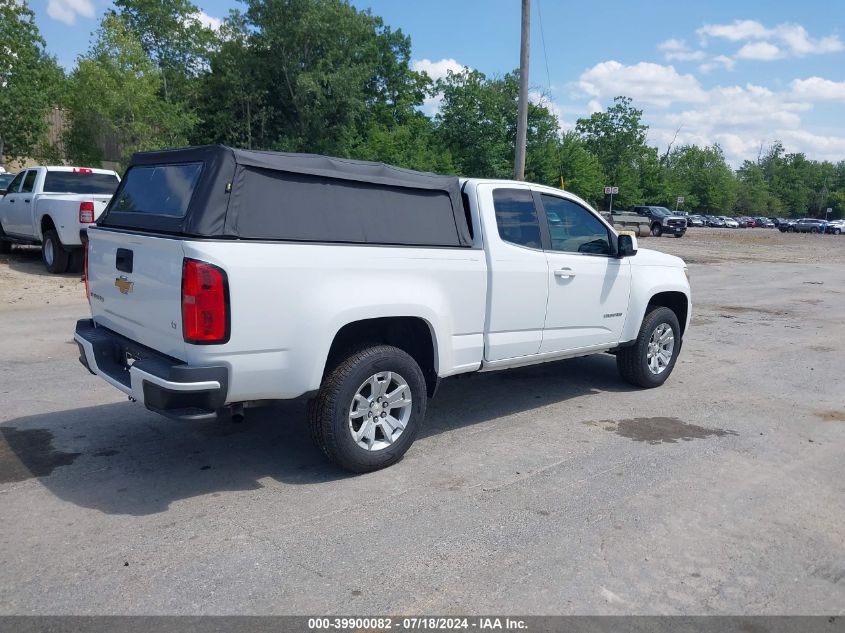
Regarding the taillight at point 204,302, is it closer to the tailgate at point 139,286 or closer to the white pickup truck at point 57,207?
the tailgate at point 139,286

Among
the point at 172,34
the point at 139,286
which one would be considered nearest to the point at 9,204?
the point at 139,286

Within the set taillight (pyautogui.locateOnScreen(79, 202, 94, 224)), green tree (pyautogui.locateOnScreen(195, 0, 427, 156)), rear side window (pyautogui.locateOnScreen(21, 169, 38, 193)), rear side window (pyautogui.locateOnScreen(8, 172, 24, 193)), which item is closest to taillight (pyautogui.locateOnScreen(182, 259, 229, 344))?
taillight (pyautogui.locateOnScreen(79, 202, 94, 224))

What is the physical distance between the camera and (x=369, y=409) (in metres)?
4.64

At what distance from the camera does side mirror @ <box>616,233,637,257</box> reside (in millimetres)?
6363

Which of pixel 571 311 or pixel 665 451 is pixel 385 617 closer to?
pixel 665 451

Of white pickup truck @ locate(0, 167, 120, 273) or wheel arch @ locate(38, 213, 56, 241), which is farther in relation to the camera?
wheel arch @ locate(38, 213, 56, 241)

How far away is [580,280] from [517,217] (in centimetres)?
85

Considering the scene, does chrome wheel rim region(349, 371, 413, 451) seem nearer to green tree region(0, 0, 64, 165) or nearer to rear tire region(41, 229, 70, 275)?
rear tire region(41, 229, 70, 275)

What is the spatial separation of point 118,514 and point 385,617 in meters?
1.80

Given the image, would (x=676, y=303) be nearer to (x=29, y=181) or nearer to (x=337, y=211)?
(x=337, y=211)

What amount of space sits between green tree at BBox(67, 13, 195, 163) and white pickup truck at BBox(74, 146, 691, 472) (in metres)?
26.3

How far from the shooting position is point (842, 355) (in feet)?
30.4

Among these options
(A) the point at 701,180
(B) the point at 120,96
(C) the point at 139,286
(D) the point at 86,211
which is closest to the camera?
(C) the point at 139,286

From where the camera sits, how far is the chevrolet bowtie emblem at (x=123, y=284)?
446cm
